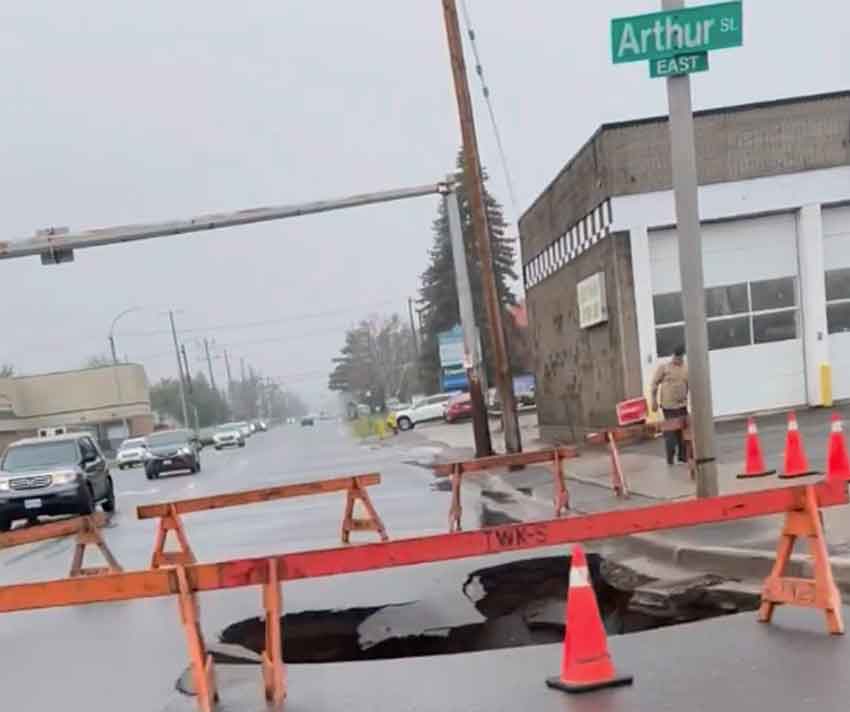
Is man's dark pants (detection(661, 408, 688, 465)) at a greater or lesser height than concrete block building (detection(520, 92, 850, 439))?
lesser

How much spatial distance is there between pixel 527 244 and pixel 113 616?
22.1 meters

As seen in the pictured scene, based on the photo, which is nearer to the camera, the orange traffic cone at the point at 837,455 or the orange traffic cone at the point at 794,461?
the orange traffic cone at the point at 837,455

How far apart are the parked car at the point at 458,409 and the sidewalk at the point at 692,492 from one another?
100 feet

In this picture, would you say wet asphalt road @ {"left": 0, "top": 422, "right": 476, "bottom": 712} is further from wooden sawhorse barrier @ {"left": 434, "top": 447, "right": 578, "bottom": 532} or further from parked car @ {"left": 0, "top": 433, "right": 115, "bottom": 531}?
parked car @ {"left": 0, "top": 433, "right": 115, "bottom": 531}

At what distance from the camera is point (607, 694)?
15.9 ft

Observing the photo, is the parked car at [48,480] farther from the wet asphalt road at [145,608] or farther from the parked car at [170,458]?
the parked car at [170,458]

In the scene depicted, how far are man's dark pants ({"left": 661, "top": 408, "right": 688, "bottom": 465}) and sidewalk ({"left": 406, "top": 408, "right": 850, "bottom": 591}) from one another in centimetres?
22

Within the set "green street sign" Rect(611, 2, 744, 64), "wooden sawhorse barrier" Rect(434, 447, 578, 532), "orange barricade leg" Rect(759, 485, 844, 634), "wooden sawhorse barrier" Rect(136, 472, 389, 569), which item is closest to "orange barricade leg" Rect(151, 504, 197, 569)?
"wooden sawhorse barrier" Rect(136, 472, 389, 569)

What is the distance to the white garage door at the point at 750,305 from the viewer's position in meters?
19.1

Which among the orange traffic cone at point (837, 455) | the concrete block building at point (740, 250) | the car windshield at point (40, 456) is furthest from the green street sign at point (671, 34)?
the car windshield at point (40, 456)

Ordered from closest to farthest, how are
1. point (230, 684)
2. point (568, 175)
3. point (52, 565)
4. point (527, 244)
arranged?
point (230, 684) < point (52, 565) < point (568, 175) < point (527, 244)

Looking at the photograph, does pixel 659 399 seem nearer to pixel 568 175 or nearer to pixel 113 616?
pixel 113 616

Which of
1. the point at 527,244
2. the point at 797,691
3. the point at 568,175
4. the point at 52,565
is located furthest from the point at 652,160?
the point at 797,691

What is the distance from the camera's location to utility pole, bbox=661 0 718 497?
884 cm
